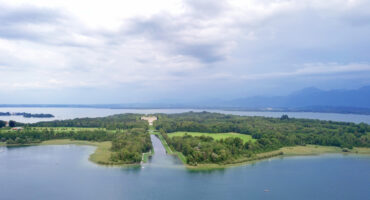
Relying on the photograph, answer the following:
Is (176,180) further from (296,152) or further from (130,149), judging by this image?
(296,152)

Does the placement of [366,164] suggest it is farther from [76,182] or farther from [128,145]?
[76,182]

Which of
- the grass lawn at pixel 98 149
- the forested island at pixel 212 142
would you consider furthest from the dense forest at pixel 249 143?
the grass lawn at pixel 98 149

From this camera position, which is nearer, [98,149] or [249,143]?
[249,143]

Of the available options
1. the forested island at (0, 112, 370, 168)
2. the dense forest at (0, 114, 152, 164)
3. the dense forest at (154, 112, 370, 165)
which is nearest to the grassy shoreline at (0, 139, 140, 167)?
the forested island at (0, 112, 370, 168)

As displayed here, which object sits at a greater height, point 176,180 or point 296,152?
point 296,152

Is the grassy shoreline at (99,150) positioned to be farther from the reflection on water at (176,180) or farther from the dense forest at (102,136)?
the reflection on water at (176,180)

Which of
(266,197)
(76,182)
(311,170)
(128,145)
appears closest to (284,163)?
(311,170)

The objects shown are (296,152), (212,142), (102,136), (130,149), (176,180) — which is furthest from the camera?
(102,136)

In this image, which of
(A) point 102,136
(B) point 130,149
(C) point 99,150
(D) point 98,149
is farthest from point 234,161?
(A) point 102,136
